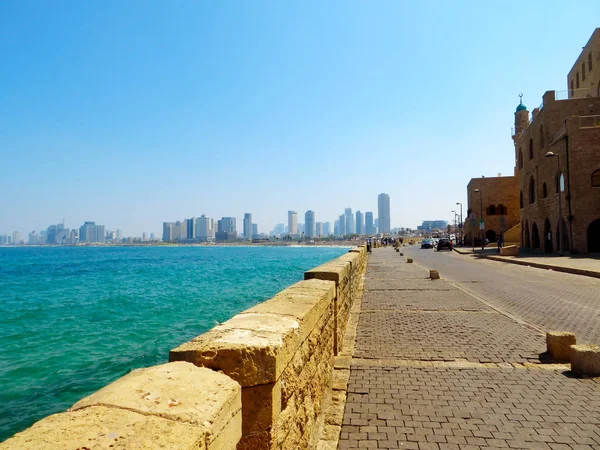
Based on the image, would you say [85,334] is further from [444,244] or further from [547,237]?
[444,244]

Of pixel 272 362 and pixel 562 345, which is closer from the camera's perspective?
pixel 272 362

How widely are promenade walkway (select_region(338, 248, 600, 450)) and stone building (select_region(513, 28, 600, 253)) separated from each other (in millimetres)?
Answer: 24264

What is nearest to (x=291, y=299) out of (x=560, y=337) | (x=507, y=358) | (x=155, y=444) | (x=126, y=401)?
(x=126, y=401)

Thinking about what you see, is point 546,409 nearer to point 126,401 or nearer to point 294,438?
point 294,438

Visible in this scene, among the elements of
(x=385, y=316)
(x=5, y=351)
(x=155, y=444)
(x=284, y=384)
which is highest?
(x=155, y=444)

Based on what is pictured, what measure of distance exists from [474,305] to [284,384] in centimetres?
970

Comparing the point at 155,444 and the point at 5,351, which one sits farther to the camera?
the point at 5,351

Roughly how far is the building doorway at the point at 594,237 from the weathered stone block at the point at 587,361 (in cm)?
2973

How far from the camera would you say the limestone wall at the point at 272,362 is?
2246 mm

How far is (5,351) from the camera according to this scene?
47.5ft

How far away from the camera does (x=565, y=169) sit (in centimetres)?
3062

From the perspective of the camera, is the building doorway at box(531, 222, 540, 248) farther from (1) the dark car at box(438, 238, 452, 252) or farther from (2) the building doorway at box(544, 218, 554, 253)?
(1) the dark car at box(438, 238, 452, 252)

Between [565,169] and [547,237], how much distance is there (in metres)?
6.39

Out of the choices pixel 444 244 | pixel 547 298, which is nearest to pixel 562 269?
pixel 547 298
